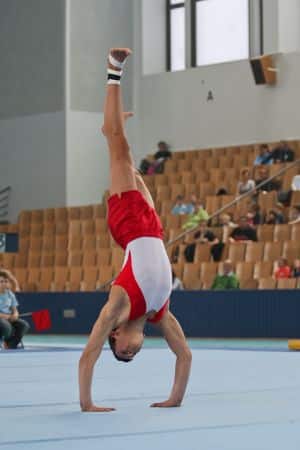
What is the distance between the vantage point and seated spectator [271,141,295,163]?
21.3 meters

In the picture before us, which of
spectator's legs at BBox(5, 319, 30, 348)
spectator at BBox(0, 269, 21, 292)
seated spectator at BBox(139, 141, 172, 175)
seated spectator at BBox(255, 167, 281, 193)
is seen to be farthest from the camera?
seated spectator at BBox(139, 141, 172, 175)

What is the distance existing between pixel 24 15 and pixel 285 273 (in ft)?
38.3

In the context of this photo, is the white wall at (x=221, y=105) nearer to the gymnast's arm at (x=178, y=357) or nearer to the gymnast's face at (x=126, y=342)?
the gymnast's arm at (x=178, y=357)

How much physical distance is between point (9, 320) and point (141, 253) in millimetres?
7862

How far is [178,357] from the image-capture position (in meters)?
7.24

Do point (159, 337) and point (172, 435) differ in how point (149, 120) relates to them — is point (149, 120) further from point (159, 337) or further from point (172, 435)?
point (172, 435)

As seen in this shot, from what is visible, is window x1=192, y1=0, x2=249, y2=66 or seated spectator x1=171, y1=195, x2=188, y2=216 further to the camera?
window x1=192, y1=0, x2=249, y2=66

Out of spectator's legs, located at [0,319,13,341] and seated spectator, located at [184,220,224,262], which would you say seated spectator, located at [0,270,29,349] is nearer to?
spectator's legs, located at [0,319,13,341]

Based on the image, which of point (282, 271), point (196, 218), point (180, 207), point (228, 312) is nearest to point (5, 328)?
point (228, 312)

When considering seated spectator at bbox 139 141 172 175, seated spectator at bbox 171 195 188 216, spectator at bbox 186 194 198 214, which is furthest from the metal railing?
spectator at bbox 186 194 198 214

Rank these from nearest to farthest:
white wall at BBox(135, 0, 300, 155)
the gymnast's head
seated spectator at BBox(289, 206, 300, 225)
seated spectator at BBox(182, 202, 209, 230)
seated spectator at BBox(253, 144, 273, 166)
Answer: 1. the gymnast's head
2. seated spectator at BBox(289, 206, 300, 225)
3. seated spectator at BBox(182, 202, 209, 230)
4. seated spectator at BBox(253, 144, 273, 166)
5. white wall at BBox(135, 0, 300, 155)

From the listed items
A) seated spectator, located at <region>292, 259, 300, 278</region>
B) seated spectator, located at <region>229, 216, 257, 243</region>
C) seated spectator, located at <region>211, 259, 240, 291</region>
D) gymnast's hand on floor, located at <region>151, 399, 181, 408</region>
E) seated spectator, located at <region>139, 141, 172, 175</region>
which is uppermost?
seated spectator, located at <region>139, 141, 172, 175</region>

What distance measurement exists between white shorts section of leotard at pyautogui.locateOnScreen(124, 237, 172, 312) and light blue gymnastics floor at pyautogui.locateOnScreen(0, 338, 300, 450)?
Result: 0.69m

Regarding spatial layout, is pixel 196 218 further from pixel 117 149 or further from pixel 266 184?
pixel 117 149
